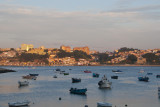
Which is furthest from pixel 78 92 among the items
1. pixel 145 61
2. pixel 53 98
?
pixel 145 61

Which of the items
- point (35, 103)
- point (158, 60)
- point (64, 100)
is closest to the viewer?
point (35, 103)

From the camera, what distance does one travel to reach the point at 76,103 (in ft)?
96.0

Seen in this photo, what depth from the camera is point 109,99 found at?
32.0 m

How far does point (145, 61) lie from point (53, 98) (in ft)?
554

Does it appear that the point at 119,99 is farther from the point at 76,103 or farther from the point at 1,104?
the point at 1,104

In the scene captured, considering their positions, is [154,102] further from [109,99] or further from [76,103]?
[76,103]

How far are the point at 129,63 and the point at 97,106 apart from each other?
175503 millimetres

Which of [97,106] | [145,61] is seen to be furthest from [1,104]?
[145,61]

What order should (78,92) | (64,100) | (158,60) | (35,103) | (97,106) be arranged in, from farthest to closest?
1. (158,60)
2. (78,92)
3. (64,100)
4. (35,103)
5. (97,106)

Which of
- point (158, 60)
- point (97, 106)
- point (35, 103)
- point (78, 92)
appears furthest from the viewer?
point (158, 60)

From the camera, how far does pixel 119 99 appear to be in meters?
32.0

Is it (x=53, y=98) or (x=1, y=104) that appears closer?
(x=1, y=104)

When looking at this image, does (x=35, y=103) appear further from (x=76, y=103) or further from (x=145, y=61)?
(x=145, y=61)

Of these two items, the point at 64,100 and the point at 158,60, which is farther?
the point at 158,60
